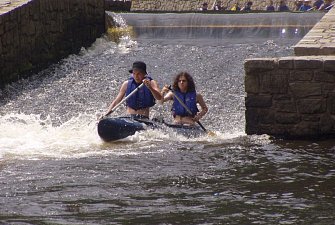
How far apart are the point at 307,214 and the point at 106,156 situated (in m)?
3.62

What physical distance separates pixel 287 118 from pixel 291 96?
1.01ft

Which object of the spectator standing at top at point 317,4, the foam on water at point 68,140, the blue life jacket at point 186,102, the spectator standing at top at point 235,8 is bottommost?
the foam on water at point 68,140

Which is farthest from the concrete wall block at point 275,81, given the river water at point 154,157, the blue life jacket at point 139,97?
the blue life jacket at point 139,97

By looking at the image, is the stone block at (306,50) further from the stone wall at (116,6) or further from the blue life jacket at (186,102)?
the stone wall at (116,6)

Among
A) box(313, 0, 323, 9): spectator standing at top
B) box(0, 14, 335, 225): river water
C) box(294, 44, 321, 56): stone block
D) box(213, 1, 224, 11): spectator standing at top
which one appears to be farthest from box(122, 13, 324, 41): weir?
box(213, 1, 224, 11): spectator standing at top

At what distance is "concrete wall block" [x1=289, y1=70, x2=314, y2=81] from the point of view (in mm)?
12383

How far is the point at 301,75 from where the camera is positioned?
12430mm

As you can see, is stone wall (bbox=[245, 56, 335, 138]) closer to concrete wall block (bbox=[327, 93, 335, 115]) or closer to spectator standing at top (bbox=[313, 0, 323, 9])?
concrete wall block (bbox=[327, 93, 335, 115])

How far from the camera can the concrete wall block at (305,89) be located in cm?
1240

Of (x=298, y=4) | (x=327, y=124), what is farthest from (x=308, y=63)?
(x=298, y=4)

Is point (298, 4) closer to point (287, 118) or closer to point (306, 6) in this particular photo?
point (306, 6)

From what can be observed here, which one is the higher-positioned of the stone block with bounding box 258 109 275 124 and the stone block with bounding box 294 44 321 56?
the stone block with bounding box 294 44 321 56

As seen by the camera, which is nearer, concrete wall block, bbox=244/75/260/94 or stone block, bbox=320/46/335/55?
concrete wall block, bbox=244/75/260/94

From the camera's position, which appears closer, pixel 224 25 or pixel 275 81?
pixel 275 81
